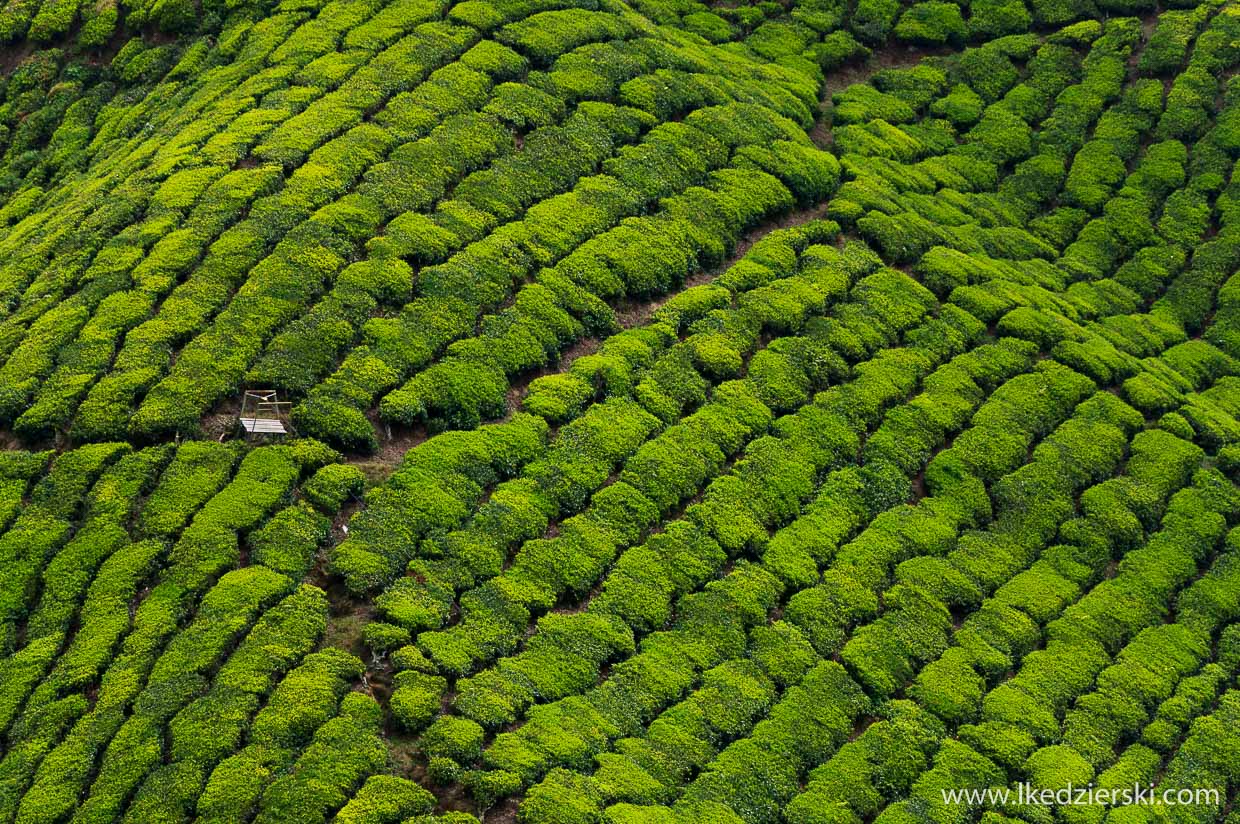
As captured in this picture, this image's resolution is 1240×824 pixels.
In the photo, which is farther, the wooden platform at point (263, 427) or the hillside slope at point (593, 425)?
the wooden platform at point (263, 427)

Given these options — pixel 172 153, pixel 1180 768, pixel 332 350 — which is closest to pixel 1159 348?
pixel 1180 768

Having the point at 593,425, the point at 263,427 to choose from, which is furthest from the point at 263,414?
the point at 593,425

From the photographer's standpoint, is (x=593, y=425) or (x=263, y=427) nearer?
(x=263, y=427)

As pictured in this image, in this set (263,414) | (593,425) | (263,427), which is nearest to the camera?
(263,427)

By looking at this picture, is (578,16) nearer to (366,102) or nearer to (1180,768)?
(366,102)

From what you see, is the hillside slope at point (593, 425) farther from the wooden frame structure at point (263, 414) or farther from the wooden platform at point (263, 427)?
the wooden platform at point (263, 427)

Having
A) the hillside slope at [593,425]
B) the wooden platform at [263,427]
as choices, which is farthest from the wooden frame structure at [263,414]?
the hillside slope at [593,425]

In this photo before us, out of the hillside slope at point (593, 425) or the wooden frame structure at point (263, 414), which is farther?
the wooden frame structure at point (263, 414)

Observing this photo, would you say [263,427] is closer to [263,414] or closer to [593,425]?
[263,414]
